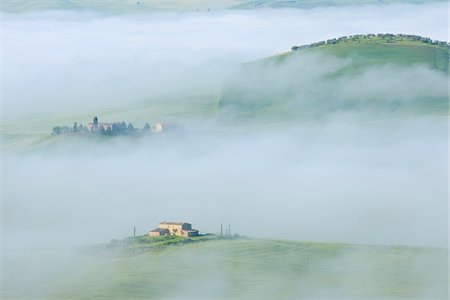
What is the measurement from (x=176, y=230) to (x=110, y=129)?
194 ft

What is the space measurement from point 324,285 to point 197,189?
59188 millimetres

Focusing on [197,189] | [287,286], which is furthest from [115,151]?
[287,286]

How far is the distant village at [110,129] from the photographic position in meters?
184

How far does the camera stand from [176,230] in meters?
126

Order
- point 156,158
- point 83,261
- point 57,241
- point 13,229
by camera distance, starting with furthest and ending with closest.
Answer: point 156,158
point 13,229
point 57,241
point 83,261

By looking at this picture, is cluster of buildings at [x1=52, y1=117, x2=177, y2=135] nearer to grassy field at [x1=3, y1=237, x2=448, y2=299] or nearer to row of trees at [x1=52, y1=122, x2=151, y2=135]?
row of trees at [x1=52, y1=122, x2=151, y2=135]

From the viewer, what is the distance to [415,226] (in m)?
129

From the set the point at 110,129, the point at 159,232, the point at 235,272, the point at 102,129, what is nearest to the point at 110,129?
the point at 110,129

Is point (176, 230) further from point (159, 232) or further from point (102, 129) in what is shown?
point (102, 129)

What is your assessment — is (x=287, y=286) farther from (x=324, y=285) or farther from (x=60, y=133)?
(x=60, y=133)

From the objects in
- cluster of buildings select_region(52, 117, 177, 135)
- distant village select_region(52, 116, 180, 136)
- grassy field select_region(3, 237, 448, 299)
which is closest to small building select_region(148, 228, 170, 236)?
grassy field select_region(3, 237, 448, 299)

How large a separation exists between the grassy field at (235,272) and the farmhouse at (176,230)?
4738 mm

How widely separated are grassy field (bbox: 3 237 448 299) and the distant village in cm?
6482

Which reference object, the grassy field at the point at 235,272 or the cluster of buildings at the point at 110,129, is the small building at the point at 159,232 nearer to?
the grassy field at the point at 235,272
